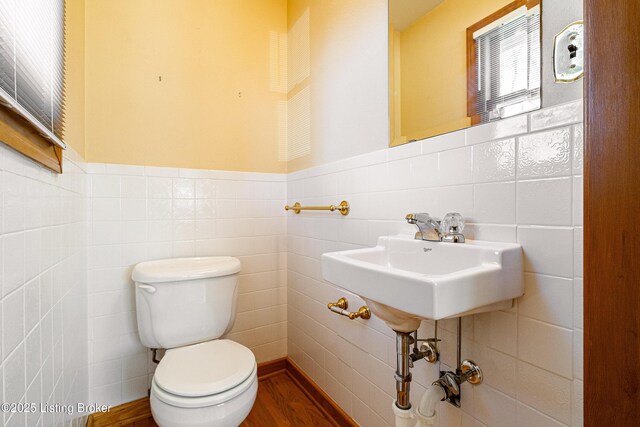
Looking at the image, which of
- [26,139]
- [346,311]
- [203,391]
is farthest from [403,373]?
[26,139]

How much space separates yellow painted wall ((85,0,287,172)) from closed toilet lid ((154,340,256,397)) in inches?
37.9

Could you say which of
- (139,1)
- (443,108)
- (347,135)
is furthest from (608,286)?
(139,1)

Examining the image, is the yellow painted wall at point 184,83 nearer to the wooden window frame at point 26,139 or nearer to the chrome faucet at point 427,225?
the wooden window frame at point 26,139

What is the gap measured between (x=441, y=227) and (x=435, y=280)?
1.16 feet

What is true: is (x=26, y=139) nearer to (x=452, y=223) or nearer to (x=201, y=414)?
(x=201, y=414)

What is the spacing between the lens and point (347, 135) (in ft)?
4.66

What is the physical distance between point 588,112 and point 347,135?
42.2 inches

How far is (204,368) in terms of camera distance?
1.16m

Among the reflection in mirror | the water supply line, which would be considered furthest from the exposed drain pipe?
the reflection in mirror

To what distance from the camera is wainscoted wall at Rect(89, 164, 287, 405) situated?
144 cm

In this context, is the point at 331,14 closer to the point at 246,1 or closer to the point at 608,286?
the point at 246,1

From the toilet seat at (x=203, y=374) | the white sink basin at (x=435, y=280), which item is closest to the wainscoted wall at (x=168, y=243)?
the toilet seat at (x=203, y=374)

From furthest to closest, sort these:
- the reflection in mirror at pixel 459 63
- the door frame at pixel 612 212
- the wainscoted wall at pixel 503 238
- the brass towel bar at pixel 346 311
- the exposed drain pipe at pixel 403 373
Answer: the brass towel bar at pixel 346 311 → the exposed drain pipe at pixel 403 373 → the reflection in mirror at pixel 459 63 → the wainscoted wall at pixel 503 238 → the door frame at pixel 612 212

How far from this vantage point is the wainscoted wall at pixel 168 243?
1.44 m
